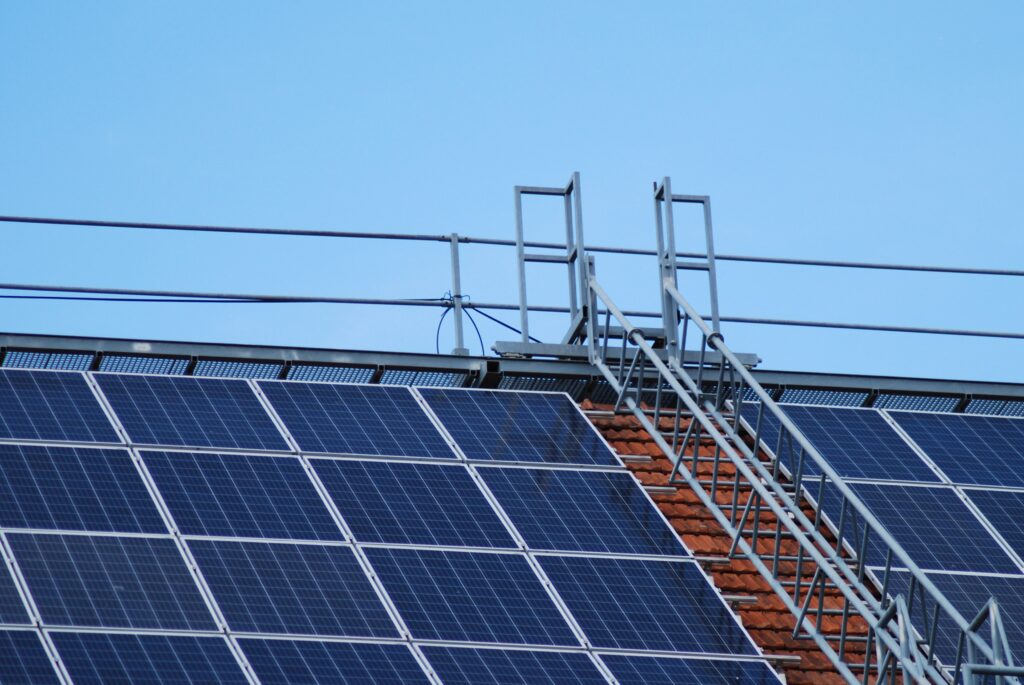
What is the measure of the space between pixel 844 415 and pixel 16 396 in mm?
8469

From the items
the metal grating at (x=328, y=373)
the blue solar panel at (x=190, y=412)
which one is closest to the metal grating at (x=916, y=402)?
the metal grating at (x=328, y=373)

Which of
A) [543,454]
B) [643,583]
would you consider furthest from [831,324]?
[643,583]

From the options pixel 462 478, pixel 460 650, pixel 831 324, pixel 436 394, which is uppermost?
pixel 831 324

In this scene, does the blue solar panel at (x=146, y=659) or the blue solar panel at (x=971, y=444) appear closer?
the blue solar panel at (x=146, y=659)

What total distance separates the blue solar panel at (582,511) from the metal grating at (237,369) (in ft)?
8.97

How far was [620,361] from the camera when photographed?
21000mm

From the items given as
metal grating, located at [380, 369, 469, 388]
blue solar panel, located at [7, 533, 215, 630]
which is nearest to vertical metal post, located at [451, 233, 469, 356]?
metal grating, located at [380, 369, 469, 388]

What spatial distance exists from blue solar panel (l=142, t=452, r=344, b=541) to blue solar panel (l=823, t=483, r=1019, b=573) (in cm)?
481

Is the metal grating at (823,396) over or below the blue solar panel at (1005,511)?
over

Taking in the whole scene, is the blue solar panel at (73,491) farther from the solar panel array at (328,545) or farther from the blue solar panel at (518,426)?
the blue solar panel at (518,426)

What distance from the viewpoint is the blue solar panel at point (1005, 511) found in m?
19.9

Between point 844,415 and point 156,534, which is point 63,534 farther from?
point 844,415

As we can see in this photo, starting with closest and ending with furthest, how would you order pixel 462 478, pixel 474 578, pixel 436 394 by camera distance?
pixel 474 578 < pixel 462 478 < pixel 436 394

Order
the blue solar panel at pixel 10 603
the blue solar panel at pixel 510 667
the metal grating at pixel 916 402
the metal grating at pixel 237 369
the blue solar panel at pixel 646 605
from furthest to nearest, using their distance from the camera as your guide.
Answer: the metal grating at pixel 916 402
the metal grating at pixel 237 369
the blue solar panel at pixel 646 605
the blue solar panel at pixel 510 667
the blue solar panel at pixel 10 603
